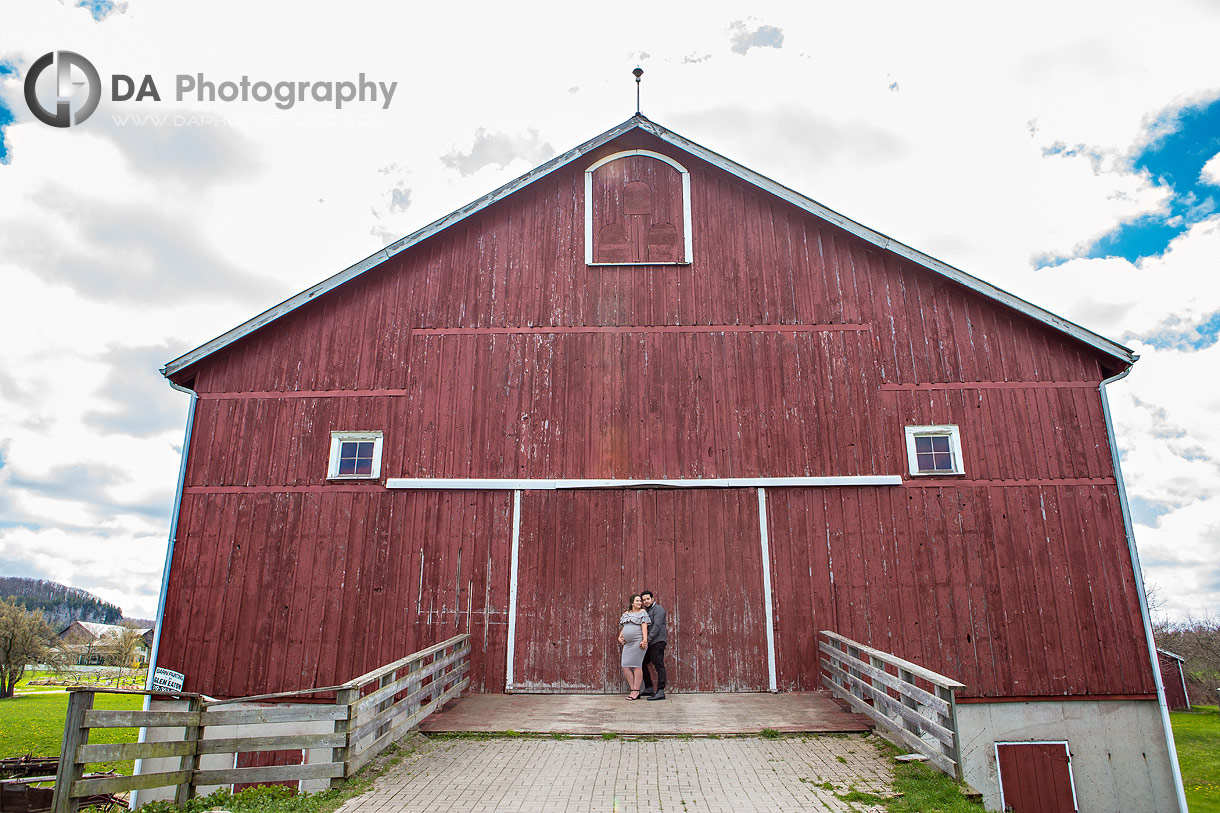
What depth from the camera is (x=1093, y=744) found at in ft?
33.8

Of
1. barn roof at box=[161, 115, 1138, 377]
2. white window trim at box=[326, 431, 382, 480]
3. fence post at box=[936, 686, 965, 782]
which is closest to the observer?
fence post at box=[936, 686, 965, 782]

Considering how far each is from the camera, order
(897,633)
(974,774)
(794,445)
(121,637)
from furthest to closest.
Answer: (121,637) < (794,445) < (897,633) < (974,774)

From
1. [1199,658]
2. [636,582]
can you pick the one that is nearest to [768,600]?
[636,582]

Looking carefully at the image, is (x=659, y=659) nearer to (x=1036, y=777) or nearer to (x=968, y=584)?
(x=968, y=584)

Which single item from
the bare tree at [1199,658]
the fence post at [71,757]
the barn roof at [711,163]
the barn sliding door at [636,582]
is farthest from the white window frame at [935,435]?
the bare tree at [1199,658]

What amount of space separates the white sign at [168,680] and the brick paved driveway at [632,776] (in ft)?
17.2

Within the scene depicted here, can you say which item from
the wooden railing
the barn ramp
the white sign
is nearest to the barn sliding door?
the barn ramp

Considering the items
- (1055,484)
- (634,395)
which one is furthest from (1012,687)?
(634,395)

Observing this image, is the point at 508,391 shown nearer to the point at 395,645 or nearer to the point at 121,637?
the point at 395,645

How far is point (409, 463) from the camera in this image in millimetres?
11648

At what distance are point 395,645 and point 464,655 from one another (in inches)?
43.9

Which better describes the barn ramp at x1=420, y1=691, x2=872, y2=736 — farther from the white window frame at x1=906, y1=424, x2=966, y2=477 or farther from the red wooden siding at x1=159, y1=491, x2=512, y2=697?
the white window frame at x1=906, y1=424, x2=966, y2=477

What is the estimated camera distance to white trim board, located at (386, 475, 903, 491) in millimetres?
11352

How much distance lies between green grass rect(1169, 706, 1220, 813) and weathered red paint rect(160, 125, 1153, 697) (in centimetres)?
581
